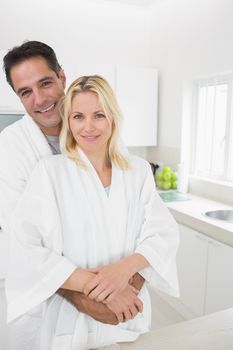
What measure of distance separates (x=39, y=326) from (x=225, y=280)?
1.31 metres

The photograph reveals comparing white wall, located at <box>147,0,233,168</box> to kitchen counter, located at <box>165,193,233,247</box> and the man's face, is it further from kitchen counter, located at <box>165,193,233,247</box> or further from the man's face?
the man's face

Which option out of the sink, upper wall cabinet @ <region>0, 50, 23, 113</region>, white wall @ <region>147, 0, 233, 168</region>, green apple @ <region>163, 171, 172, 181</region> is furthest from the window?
upper wall cabinet @ <region>0, 50, 23, 113</region>

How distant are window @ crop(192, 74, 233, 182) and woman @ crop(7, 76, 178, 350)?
1.83 meters

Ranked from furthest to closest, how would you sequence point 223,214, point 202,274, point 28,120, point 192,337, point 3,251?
point 3,251 < point 223,214 < point 202,274 < point 28,120 < point 192,337

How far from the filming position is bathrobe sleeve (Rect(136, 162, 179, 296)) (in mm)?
1076

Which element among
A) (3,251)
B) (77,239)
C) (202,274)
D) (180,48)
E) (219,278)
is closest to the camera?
(77,239)

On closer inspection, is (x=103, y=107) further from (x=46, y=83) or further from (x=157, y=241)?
(x=157, y=241)

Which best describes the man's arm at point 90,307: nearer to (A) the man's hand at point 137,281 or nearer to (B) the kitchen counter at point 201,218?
(A) the man's hand at point 137,281

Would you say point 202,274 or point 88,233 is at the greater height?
point 88,233

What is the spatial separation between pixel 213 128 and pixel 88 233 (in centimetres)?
219

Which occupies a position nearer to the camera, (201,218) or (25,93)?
(25,93)

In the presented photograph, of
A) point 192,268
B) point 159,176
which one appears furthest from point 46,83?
point 159,176

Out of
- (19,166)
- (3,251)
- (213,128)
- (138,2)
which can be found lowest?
(3,251)

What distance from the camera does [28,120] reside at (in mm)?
1137
